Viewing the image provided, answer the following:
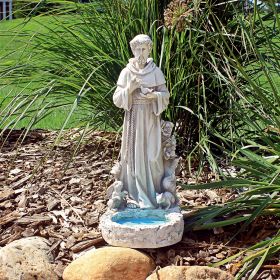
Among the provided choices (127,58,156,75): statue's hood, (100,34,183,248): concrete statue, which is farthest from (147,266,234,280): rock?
(127,58,156,75): statue's hood

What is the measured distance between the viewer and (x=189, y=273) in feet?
9.80

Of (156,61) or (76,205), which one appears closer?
(76,205)

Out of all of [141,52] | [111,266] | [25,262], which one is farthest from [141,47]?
[25,262]

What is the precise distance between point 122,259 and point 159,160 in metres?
0.60

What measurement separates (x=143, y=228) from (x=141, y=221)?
0.48ft

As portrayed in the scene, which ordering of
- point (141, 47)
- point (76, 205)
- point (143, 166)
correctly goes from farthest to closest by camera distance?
point (76, 205) < point (143, 166) < point (141, 47)

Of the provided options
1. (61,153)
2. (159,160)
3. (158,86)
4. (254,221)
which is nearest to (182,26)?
(158,86)

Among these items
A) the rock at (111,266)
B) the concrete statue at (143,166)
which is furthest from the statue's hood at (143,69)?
the rock at (111,266)

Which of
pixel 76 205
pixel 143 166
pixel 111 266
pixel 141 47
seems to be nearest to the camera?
pixel 111 266

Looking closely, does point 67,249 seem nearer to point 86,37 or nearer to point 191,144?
point 191,144

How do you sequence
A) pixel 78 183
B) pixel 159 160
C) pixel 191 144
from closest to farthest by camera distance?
pixel 159 160 < pixel 78 183 < pixel 191 144

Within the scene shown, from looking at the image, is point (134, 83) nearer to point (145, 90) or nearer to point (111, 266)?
point (145, 90)

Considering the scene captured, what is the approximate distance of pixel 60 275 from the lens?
3.22m

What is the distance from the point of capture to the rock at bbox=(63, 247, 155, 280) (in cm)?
309
